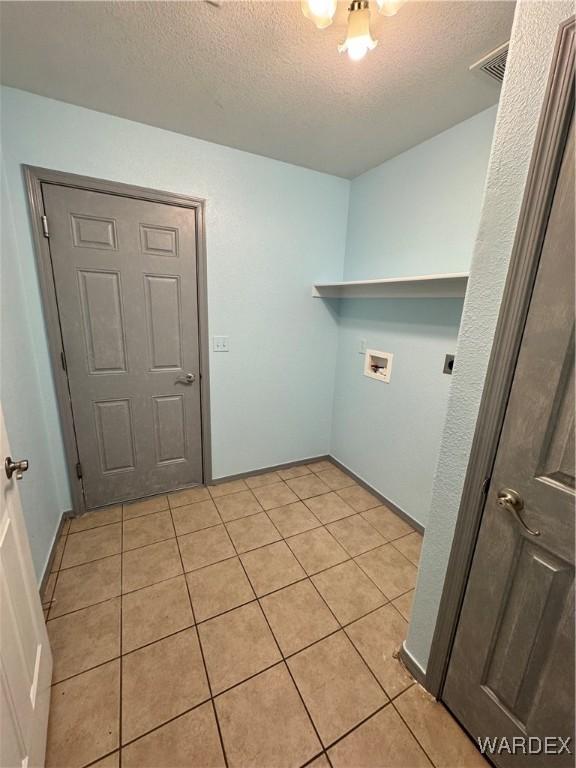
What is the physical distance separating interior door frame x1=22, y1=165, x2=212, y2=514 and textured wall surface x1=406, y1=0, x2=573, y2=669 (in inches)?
68.8

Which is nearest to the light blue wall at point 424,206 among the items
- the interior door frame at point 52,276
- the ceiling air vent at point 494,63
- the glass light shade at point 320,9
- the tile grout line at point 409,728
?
the ceiling air vent at point 494,63

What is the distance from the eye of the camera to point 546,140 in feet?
2.36

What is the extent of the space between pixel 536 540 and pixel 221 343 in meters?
2.05

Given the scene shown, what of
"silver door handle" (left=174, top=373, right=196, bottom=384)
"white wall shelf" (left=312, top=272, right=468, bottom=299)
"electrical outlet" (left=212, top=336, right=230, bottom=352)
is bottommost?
"silver door handle" (left=174, top=373, right=196, bottom=384)

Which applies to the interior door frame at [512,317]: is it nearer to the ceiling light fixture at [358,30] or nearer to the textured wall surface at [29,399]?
the ceiling light fixture at [358,30]

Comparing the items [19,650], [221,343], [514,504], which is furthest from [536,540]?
[221,343]

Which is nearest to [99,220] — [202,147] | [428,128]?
[202,147]

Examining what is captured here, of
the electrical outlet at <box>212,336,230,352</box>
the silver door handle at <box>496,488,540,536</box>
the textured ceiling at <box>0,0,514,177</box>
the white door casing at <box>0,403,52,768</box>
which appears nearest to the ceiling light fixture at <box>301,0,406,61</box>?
the textured ceiling at <box>0,0,514,177</box>

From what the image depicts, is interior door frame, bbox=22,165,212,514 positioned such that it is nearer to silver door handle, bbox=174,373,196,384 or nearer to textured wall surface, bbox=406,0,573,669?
silver door handle, bbox=174,373,196,384

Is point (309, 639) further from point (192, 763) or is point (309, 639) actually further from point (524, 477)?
Answer: point (524, 477)

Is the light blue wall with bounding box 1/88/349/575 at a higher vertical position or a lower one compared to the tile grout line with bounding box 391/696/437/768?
higher

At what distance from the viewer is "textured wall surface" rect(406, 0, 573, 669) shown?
74cm

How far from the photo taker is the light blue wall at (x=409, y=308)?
173cm

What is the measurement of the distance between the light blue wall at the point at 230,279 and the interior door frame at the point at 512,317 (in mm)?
1803
